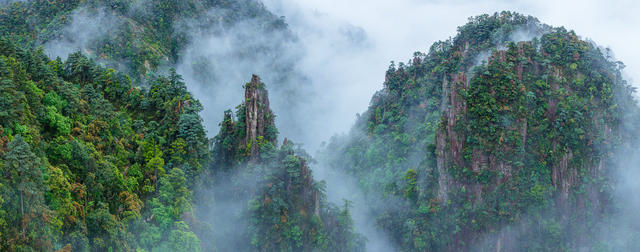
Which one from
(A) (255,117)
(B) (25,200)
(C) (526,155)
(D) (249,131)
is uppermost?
(A) (255,117)

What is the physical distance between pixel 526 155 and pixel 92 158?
152ft

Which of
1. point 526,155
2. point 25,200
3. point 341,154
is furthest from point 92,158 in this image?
point 341,154

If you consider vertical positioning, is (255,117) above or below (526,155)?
above

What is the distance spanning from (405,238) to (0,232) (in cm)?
4721

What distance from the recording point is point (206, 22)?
10319 centimetres

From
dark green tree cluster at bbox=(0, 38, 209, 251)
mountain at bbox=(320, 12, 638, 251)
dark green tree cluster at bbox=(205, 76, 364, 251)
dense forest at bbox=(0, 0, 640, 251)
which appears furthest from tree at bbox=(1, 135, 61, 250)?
mountain at bbox=(320, 12, 638, 251)

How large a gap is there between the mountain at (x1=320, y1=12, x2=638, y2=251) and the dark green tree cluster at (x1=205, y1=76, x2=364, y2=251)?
12461 mm

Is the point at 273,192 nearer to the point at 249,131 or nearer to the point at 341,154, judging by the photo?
the point at 249,131

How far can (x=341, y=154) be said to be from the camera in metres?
84.2

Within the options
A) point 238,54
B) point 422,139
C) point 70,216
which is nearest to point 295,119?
point 238,54

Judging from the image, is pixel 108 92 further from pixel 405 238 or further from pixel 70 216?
pixel 405 238

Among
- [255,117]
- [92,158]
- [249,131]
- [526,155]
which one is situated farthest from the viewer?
[526,155]

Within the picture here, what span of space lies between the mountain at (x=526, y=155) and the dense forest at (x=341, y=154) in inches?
Answer: 6.7

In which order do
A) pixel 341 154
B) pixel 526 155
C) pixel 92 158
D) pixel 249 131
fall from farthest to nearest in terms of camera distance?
pixel 341 154, pixel 526 155, pixel 249 131, pixel 92 158
